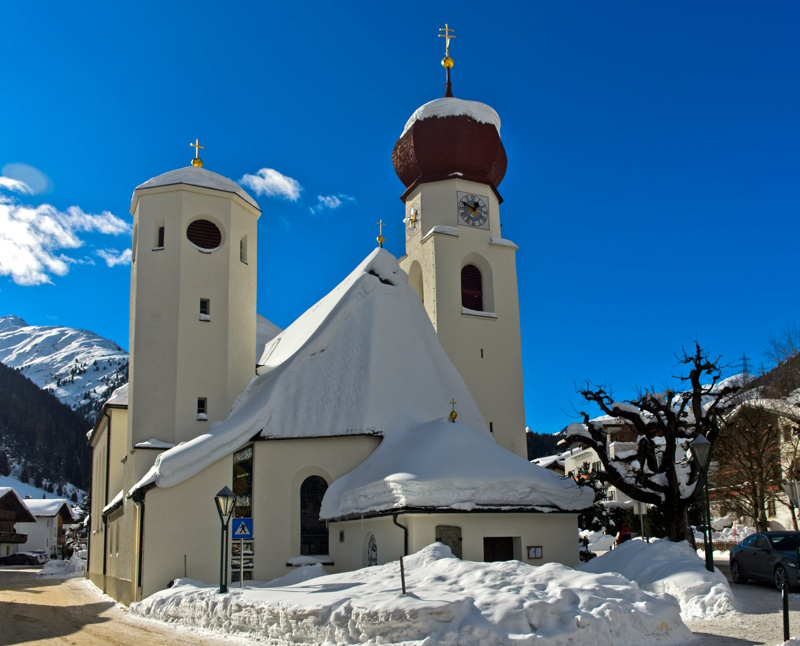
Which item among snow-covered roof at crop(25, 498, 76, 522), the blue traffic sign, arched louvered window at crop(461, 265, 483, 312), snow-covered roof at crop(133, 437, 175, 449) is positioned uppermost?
arched louvered window at crop(461, 265, 483, 312)

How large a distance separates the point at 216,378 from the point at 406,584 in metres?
13.9

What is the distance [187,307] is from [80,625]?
10992 mm

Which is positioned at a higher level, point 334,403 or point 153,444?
point 334,403


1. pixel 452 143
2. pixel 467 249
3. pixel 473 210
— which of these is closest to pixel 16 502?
pixel 467 249

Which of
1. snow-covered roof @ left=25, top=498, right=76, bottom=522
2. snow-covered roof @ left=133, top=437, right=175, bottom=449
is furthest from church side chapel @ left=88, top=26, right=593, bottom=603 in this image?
snow-covered roof @ left=25, top=498, right=76, bottom=522

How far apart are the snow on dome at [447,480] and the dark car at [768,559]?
3691 millimetres

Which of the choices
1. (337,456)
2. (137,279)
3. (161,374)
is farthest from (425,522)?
(137,279)

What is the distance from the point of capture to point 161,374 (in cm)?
2581

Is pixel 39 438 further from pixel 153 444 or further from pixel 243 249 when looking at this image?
pixel 153 444

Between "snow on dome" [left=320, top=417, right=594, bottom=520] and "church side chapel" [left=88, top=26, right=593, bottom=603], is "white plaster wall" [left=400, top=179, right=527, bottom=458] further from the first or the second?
"snow on dome" [left=320, top=417, right=594, bottom=520]

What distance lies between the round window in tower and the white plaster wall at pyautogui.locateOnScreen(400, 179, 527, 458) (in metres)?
8.98

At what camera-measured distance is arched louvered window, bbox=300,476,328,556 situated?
22297mm

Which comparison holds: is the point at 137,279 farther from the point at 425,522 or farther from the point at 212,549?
the point at 425,522

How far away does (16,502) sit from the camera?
255ft
